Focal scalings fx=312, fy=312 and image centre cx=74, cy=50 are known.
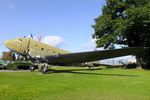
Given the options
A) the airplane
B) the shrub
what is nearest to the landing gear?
the airplane

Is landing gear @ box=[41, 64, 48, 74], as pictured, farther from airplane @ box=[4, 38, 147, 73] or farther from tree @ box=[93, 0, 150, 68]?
tree @ box=[93, 0, 150, 68]

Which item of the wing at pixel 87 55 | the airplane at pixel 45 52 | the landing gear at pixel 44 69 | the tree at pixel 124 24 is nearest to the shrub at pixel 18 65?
the airplane at pixel 45 52

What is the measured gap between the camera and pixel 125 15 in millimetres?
49656

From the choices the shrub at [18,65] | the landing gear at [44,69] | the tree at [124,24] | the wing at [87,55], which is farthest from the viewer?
the tree at [124,24]

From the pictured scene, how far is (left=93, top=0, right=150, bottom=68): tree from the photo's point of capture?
156ft

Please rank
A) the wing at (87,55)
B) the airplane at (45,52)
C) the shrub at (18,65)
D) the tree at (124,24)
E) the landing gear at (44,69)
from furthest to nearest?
the tree at (124,24) < the shrub at (18,65) < the airplane at (45,52) < the wing at (87,55) < the landing gear at (44,69)

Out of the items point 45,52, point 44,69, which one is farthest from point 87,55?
point 44,69

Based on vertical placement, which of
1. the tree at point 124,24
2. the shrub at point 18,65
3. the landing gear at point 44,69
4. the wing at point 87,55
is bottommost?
the landing gear at point 44,69

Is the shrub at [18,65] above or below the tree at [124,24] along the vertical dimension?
below

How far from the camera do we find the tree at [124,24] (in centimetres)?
4744

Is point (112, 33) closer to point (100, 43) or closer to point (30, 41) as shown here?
point (100, 43)

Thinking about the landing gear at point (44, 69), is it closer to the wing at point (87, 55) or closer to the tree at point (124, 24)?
the wing at point (87, 55)

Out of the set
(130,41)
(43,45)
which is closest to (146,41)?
(130,41)

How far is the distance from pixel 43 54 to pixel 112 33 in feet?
61.1
